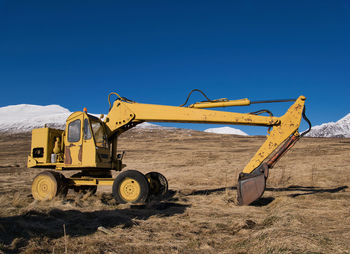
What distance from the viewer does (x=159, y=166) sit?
23.4 metres

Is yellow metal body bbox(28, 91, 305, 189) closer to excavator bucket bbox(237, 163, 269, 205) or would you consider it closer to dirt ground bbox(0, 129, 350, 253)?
excavator bucket bbox(237, 163, 269, 205)

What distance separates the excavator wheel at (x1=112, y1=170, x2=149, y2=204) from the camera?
338 inches

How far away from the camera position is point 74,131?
9.46m

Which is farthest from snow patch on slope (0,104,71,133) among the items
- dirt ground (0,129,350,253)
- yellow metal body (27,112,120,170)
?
dirt ground (0,129,350,253)

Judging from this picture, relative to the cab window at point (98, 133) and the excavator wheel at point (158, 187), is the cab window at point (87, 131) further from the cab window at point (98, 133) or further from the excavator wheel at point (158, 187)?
the excavator wheel at point (158, 187)

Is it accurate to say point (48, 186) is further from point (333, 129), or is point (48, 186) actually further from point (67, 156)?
point (333, 129)

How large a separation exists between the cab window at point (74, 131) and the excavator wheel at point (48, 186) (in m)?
1.35

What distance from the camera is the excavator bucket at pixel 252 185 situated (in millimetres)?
8242

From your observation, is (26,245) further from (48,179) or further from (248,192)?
(248,192)

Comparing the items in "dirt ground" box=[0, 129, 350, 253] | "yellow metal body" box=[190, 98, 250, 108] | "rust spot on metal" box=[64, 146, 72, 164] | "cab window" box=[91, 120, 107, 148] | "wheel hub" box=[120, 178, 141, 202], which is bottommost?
"dirt ground" box=[0, 129, 350, 253]

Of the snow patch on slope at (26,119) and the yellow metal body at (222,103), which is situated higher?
the snow patch on slope at (26,119)

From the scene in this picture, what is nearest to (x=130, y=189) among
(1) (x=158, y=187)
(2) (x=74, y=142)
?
(1) (x=158, y=187)

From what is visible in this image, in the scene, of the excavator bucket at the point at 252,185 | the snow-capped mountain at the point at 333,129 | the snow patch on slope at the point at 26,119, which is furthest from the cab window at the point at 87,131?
the snow-capped mountain at the point at 333,129

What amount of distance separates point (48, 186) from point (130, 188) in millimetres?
2877
